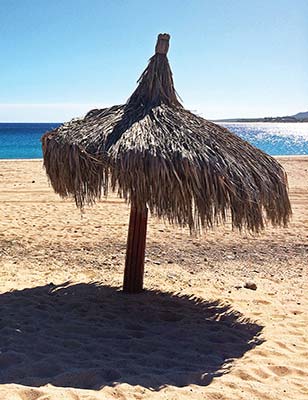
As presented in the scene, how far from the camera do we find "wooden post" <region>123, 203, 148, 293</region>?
475cm

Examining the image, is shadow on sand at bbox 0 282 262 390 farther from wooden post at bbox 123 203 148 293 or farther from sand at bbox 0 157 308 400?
wooden post at bbox 123 203 148 293

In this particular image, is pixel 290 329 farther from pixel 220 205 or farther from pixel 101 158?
pixel 101 158

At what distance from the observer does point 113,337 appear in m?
3.89

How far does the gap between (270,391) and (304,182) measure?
41.7ft

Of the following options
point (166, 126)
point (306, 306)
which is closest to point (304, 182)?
point (306, 306)

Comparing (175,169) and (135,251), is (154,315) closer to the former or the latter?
(135,251)

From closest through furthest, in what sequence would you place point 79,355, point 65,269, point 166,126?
1. point 79,355
2. point 166,126
3. point 65,269

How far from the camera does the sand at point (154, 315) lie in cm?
311

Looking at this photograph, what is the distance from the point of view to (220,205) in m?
3.83

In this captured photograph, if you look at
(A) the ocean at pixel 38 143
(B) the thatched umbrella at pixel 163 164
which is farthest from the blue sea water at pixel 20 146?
(B) the thatched umbrella at pixel 163 164

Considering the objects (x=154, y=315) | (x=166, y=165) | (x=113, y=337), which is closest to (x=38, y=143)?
(x=154, y=315)

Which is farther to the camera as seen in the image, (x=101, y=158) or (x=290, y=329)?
(x=290, y=329)

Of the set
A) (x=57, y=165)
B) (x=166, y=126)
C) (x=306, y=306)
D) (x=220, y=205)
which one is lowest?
(x=306, y=306)

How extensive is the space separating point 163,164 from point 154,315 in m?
1.57
